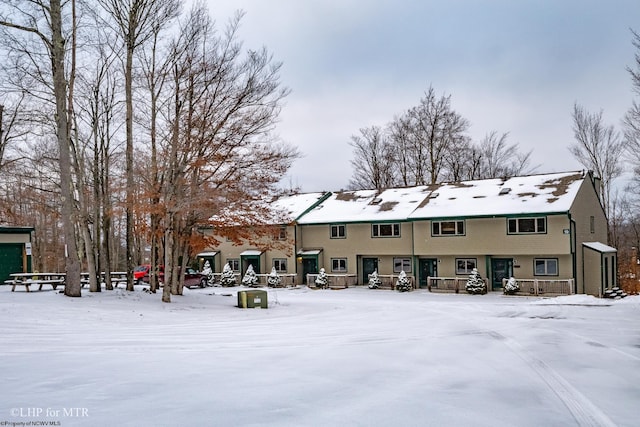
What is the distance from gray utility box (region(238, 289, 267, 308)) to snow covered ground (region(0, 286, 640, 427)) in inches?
93.9

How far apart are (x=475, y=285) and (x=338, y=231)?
1043 centimetres

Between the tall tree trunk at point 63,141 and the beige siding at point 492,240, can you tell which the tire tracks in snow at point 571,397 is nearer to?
the tall tree trunk at point 63,141

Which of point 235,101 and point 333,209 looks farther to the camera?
point 333,209

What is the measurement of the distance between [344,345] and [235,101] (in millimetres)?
11501

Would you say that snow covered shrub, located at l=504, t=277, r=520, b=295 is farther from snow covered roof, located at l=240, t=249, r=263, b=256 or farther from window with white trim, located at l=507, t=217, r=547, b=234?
snow covered roof, located at l=240, t=249, r=263, b=256

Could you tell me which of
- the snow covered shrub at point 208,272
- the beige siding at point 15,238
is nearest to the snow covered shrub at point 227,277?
the snow covered shrub at point 208,272

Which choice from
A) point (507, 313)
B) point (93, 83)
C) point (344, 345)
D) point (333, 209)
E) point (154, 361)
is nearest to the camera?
point (154, 361)

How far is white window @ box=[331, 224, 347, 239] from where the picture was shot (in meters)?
35.8

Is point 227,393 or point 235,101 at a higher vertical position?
point 235,101

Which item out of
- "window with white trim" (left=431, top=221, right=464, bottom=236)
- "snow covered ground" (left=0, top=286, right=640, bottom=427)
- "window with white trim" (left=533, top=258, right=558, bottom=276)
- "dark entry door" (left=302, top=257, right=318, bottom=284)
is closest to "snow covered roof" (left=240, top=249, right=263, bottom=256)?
"dark entry door" (left=302, top=257, right=318, bottom=284)

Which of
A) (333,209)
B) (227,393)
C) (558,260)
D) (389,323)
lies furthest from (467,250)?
(227,393)

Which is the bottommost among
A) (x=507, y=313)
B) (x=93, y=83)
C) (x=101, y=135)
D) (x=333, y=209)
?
(x=507, y=313)

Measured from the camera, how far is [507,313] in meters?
19.6

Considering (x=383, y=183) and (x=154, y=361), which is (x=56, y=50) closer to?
(x=154, y=361)
